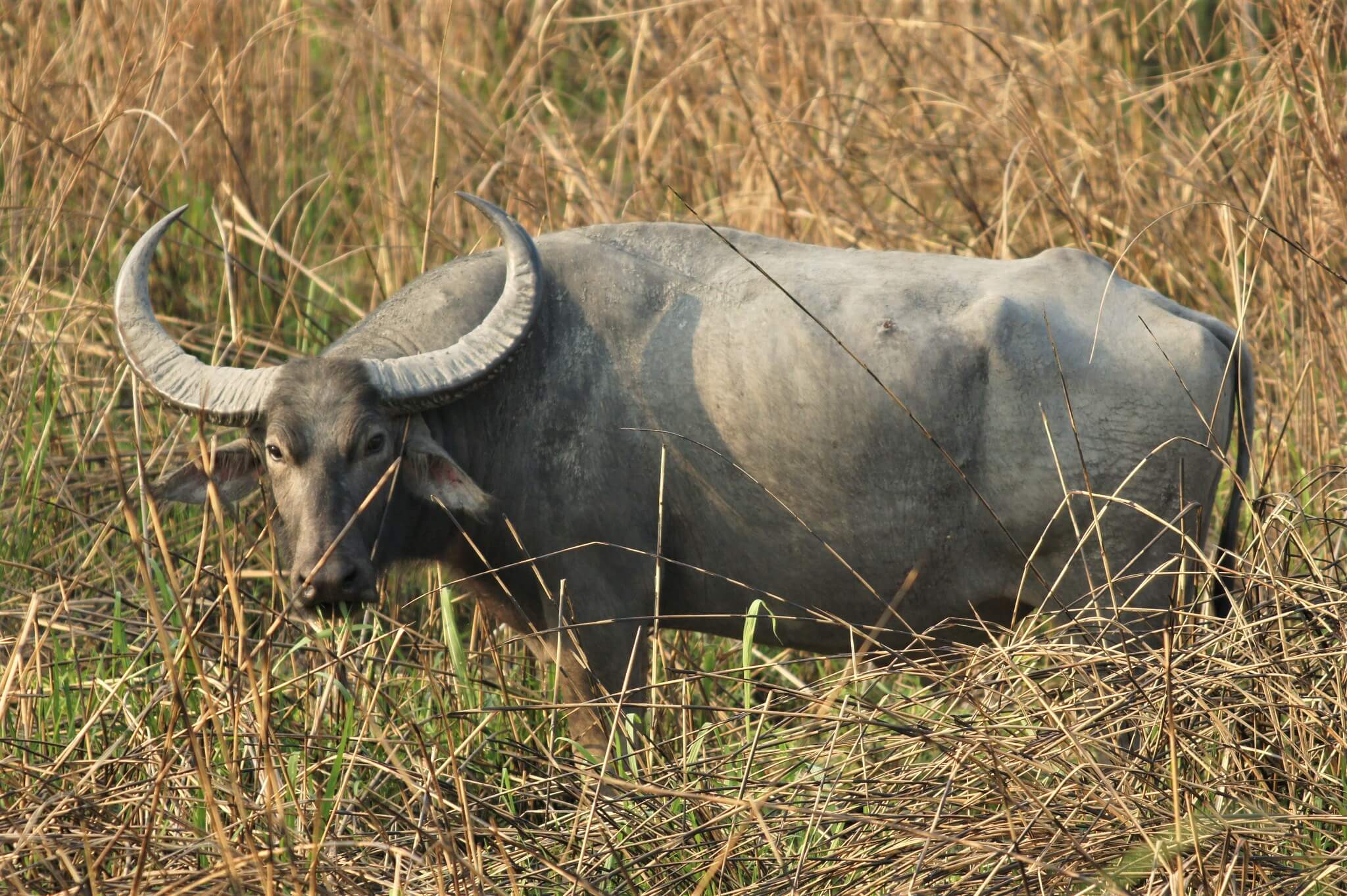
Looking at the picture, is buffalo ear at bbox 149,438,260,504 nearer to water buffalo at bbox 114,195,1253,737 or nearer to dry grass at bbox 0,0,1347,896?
water buffalo at bbox 114,195,1253,737

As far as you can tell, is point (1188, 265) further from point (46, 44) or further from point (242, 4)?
point (46, 44)

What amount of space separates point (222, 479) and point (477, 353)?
797mm

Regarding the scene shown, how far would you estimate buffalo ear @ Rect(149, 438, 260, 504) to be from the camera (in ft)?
12.0

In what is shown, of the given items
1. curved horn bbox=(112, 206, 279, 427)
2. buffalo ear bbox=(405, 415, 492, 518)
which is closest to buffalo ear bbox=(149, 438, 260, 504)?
curved horn bbox=(112, 206, 279, 427)

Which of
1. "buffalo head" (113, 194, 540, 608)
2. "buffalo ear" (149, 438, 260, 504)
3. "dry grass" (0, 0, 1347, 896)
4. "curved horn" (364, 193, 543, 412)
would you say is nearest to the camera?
"dry grass" (0, 0, 1347, 896)

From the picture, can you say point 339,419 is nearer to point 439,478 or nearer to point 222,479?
point 439,478

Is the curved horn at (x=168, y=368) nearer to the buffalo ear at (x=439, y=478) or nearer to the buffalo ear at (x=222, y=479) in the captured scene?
the buffalo ear at (x=222, y=479)

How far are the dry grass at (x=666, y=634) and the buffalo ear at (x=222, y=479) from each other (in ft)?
0.42

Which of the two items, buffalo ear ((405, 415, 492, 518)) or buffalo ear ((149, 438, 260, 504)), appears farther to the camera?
buffalo ear ((149, 438, 260, 504))

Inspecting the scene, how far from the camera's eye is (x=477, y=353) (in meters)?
3.55

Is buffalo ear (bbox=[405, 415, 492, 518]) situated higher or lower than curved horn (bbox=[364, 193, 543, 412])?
lower

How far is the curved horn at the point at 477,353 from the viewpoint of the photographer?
3.51 m

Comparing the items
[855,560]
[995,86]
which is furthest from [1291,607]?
[995,86]

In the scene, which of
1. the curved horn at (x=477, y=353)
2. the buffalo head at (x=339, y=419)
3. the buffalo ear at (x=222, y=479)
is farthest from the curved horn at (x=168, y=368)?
the curved horn at (x=477, y=353)
